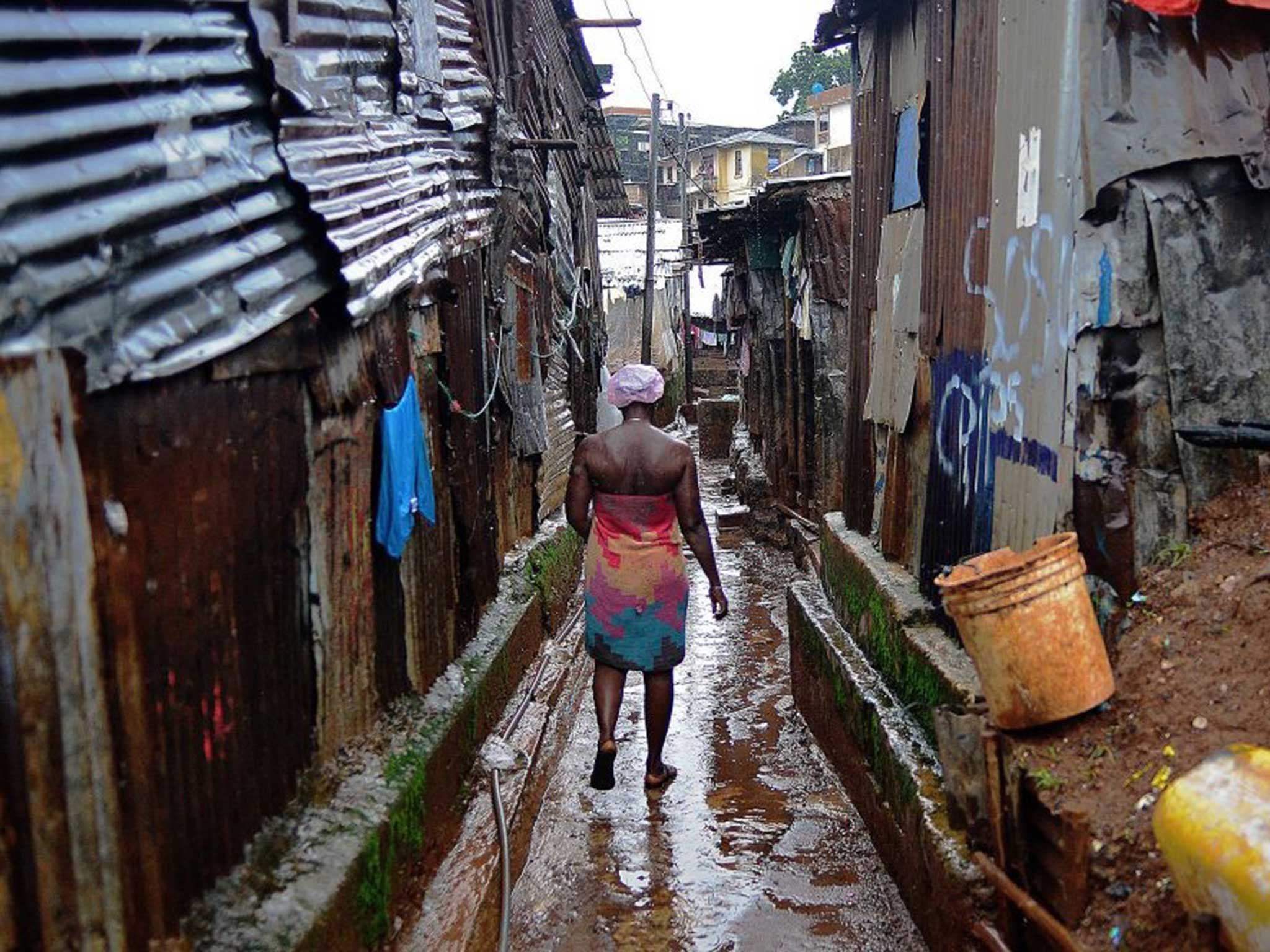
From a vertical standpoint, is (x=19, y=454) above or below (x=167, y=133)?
below

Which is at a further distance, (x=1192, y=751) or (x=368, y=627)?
(x=368, y=627)

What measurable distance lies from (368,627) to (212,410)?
1.83 metres

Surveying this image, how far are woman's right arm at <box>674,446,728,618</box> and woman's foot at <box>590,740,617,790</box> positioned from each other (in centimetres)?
99

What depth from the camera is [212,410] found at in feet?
11.3

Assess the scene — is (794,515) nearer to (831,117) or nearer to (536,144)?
(536,144)

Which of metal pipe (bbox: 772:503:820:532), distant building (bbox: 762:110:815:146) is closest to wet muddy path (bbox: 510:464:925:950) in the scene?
metal pipe (bbox: 772:503:820:532)

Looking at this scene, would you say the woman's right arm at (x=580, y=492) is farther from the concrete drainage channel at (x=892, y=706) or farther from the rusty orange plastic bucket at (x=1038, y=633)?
the rusty orange plastic bucket at (x=1038, y=633)

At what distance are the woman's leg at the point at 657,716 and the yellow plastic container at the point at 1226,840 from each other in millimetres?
3870

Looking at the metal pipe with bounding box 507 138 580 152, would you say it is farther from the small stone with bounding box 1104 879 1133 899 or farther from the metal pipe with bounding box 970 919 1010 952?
the small stone with bounding box 1104 879 1133 899

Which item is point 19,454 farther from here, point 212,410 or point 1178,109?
point 1178,109

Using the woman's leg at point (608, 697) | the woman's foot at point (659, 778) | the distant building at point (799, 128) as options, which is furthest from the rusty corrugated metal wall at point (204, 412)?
the distant building at point (799, 128)

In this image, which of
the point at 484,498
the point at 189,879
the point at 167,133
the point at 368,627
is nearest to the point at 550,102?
the point at 484,498

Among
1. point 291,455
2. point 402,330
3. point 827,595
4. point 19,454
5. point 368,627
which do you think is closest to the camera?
point 19,454

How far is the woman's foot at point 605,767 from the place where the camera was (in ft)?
20.7
